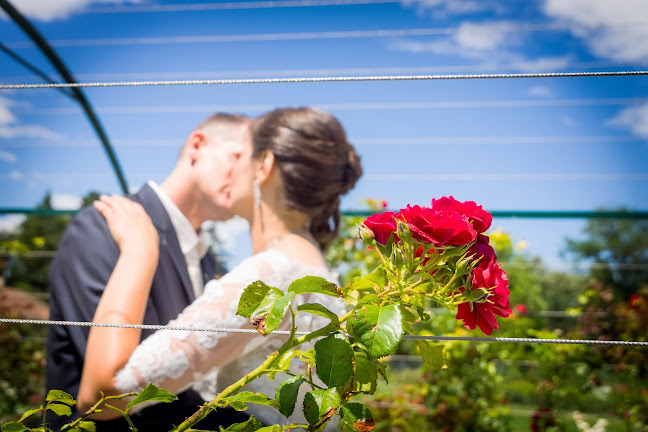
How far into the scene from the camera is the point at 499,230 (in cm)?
276

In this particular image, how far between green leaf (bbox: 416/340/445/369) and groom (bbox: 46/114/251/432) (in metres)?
0.91

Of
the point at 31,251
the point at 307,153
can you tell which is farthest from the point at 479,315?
the point at 31,251

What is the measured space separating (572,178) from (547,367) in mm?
1166

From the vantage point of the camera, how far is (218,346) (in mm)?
1477

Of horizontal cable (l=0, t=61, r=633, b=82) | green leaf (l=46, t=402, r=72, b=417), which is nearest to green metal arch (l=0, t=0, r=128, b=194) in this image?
horizontal cable (l=0, t=61, r=633, b=82)

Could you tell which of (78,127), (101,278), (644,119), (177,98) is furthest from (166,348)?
(644,119)

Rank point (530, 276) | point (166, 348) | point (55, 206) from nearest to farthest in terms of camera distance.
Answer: point (166, 348) < point (55, 206) < point (530, 276)

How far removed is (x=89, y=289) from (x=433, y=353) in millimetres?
1338

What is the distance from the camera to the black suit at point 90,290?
1.67 m

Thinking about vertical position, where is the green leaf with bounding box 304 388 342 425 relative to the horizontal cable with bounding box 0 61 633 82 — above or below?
below

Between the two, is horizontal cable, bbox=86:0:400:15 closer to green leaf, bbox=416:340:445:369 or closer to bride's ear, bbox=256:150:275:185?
bride's ear, bbox=256:150:275:185

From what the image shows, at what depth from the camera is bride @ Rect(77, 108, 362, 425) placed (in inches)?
56.7

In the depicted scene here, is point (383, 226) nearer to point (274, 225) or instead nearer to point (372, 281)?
point (372, 281)

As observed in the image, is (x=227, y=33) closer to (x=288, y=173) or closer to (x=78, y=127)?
(x=78, y=127)
